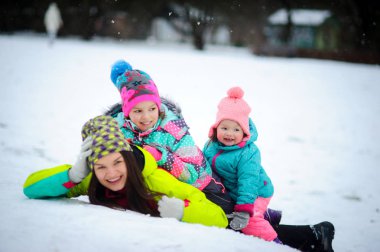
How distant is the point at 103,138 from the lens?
6.86 feet

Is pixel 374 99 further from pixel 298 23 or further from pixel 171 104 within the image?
pixel 298 23

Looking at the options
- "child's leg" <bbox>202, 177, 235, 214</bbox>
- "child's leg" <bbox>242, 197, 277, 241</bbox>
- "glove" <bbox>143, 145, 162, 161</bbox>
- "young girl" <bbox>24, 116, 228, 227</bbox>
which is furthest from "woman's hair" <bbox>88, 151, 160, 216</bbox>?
"child's leg" <bbox>242, 197, 277, 241</bbox>

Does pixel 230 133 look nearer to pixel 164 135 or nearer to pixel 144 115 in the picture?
pixel 164 135

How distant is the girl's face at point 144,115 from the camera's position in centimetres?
276

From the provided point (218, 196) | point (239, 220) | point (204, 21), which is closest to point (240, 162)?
point (218, 196)

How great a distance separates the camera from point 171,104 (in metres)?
3.18

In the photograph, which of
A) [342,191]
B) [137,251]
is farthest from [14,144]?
[342,191]

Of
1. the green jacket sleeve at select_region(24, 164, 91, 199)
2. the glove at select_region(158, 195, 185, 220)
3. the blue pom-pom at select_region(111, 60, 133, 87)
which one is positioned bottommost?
the glove at select_region(158, 195, 185, 220)

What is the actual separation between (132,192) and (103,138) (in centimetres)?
43

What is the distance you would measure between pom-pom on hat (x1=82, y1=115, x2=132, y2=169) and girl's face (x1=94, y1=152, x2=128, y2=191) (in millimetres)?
34

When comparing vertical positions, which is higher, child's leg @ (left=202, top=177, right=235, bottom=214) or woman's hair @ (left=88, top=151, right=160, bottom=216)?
woman's hair @ (left=88, top=151, right=160, bottom=216)

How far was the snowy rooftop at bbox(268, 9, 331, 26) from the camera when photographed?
106ft

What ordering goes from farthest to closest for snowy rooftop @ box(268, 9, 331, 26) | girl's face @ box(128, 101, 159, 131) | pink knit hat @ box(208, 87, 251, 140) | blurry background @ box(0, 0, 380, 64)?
snowy rooftop @ box(268, 9, 331, 26) → blurry background @ box(0, 0, 380, 64) → pink knit hat @ box(208, 87, 251, 140) → girl's face @ box(128, 101, 159, 131)

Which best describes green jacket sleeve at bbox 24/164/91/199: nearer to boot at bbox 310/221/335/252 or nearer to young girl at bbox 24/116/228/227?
young girl at bbox 24/116/228/227
